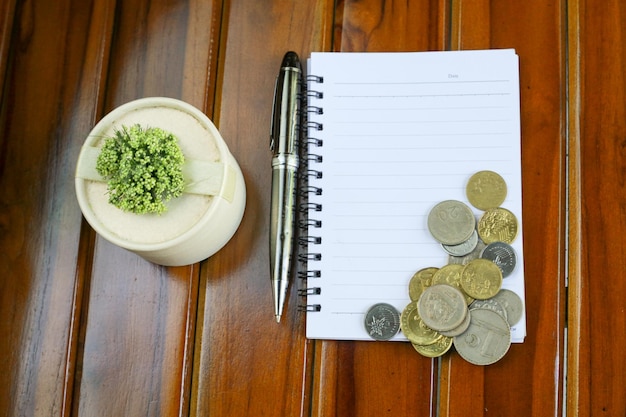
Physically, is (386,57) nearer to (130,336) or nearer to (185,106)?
(185,106)

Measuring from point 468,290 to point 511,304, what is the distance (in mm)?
50

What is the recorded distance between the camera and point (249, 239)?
693 mm

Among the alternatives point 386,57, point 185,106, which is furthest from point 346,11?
point 185,106

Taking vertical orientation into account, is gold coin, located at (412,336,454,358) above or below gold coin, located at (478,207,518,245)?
below

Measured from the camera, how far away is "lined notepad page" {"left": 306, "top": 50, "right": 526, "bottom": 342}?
0.68 m

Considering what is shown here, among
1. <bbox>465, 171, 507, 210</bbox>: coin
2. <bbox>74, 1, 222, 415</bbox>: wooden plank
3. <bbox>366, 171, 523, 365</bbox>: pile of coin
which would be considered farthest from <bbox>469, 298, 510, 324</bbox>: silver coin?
<bbox>74, 1, 222, 415</bbox>: wooden plank

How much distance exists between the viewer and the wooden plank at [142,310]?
0.67 meters

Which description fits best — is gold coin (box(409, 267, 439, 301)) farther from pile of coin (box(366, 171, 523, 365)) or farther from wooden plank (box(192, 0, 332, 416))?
wooden plank (box(192, 0, 332, 416))

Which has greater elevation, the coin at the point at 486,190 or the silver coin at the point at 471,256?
the coin at the point at 486,190

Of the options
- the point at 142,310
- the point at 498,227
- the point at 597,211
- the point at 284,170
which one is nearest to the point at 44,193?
the point at 142,310

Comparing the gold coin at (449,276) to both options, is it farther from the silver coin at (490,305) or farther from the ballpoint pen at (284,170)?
the ballpoint pen at (284,170)

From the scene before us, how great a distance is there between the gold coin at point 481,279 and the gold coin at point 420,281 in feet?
0.12

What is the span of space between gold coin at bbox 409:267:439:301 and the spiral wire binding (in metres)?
0.10

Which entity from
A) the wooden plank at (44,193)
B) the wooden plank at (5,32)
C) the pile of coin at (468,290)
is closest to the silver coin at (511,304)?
the pile of coin at (468,290)
